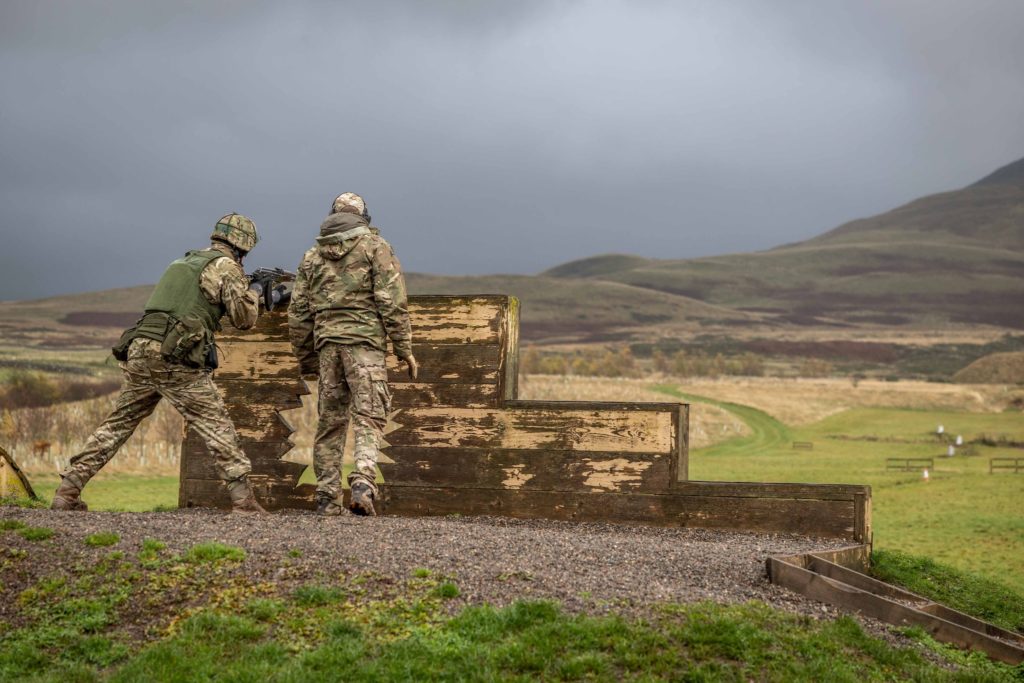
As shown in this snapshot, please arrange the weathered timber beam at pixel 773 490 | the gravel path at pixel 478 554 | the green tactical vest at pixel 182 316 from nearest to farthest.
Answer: the gravel path at pixel 478 554 < the green tactical vest at pixel 182 316 < the weathered timber beam at pixel 773 490

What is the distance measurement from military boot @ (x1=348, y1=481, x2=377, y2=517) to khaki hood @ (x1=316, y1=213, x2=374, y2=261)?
218 centimetres

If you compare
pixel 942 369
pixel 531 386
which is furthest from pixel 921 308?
pixel 531 386

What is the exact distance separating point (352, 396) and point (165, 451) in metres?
19.7

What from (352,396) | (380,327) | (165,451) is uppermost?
(380,327)

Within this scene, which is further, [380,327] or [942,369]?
[942,369]

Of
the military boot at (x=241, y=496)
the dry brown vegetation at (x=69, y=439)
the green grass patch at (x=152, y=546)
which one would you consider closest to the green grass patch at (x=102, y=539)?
the green grass patch at (x=152, y=546)

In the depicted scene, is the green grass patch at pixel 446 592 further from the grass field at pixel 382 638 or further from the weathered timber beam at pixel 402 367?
the weathered timber beam at pixel 402 367

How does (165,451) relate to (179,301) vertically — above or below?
below

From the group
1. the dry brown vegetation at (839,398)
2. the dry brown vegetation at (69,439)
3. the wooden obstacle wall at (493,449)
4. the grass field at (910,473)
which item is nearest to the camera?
the wooden obstacle wall at (493,449)

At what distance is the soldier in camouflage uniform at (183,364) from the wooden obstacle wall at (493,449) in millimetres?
1434

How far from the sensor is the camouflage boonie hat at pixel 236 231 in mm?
10742

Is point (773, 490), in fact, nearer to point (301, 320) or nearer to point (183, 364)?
point (301, 320)

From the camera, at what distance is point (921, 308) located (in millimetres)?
182625

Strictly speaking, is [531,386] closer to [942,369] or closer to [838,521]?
[838,521]
